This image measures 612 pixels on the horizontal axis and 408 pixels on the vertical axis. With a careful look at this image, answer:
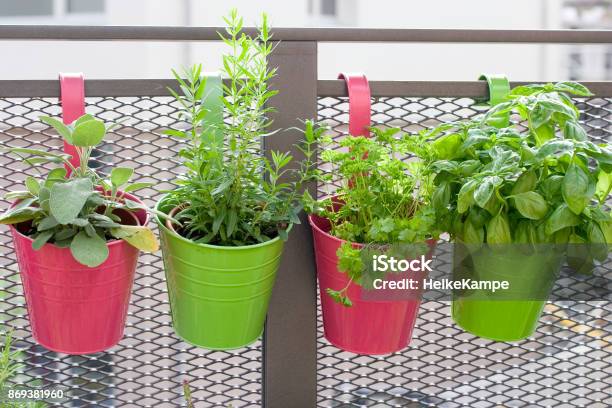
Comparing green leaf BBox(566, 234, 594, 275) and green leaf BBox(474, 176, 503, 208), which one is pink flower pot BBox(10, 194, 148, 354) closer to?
green leaf BBox(474, 176, 503, 208)

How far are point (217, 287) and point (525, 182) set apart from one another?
41cm

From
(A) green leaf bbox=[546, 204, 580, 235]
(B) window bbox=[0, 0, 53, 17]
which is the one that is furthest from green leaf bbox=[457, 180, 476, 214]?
(B) window bbox=[0, 0, 53, 17]

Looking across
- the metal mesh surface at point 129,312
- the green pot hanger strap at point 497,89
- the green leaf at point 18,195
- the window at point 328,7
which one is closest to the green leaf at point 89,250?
the green leaf at point 18,195

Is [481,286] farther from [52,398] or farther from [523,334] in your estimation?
[52,398]

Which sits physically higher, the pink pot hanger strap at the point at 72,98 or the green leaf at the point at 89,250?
the pink pot hanger strap at the point at 72,98

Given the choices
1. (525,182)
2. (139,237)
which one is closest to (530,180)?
(525,182)

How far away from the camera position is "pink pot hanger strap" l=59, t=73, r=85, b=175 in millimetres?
1003

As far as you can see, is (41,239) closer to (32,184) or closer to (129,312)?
(32,184)

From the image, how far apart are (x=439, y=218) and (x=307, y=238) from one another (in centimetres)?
22

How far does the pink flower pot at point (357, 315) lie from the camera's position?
3.29 feet

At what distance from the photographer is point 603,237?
967 mm

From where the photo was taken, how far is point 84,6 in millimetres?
6742

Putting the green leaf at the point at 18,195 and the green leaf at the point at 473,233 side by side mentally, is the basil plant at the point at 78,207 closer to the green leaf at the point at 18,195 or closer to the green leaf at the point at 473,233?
the green leaf at the point at 18,195

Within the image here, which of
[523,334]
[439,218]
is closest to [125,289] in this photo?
[439,218]
